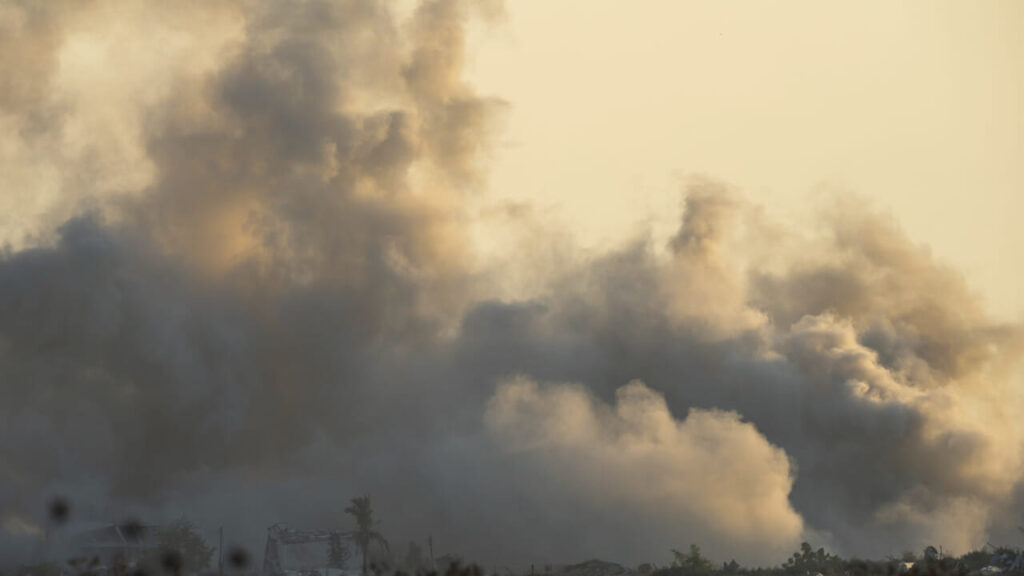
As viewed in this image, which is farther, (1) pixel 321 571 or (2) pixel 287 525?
(2) pixel 287 525

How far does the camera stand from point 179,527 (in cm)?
16738

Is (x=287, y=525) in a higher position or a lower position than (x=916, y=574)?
higher

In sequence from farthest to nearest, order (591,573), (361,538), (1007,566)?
(361,538) → (591,573) → (1007,566)

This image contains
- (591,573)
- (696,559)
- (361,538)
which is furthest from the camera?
(361,538)

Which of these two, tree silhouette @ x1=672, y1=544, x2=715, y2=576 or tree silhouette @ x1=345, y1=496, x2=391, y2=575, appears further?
tree silhouette @ x1=345, y1=496, x2=391, y2=575

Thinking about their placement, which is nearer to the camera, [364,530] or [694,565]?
[694,565]

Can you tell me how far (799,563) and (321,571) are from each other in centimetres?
6349

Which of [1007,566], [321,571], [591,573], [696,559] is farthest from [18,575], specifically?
[1007,566]

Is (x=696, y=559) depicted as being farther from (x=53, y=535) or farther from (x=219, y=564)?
(x=53, y=535)

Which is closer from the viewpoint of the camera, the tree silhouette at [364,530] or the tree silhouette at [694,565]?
the tree silhouette at [694,565]

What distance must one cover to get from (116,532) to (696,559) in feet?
289

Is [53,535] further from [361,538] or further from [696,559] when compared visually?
[696,559]

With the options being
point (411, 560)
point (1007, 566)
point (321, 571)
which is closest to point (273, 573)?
point (321, 571)

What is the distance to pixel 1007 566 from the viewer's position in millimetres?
89250
